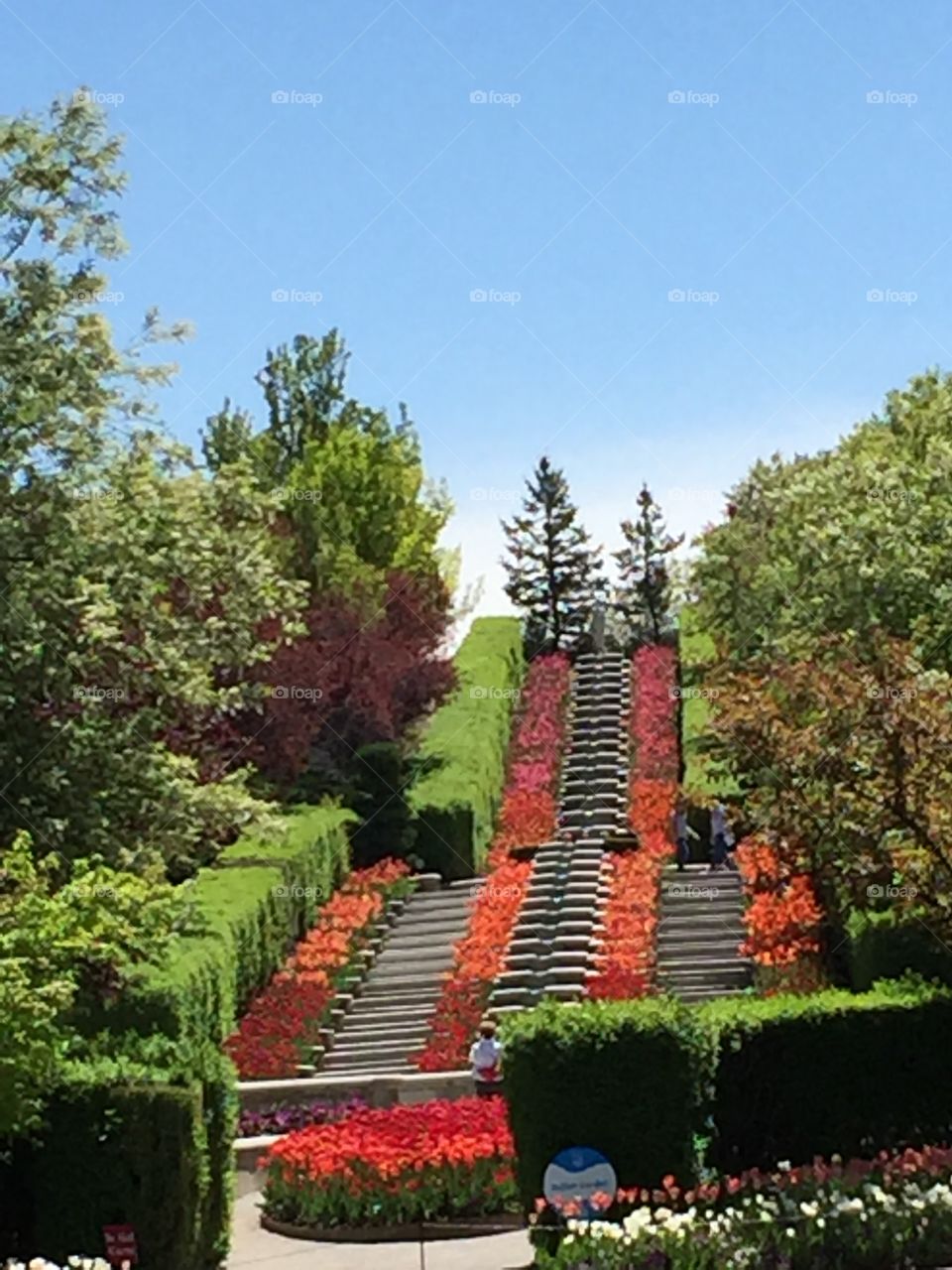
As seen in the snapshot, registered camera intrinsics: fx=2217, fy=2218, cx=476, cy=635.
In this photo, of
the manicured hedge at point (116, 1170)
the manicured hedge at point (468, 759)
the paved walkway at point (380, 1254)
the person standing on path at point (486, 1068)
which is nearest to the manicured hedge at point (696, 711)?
the manicured hedge at point (468, 759)

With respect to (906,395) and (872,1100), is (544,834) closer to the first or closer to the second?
(906,395)

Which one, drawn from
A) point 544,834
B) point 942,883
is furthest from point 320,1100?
point 544,834

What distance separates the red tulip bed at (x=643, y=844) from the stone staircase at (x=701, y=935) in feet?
0.82

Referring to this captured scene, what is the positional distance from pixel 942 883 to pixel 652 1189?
6277 millimetres

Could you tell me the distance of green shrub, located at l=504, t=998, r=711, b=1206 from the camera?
18.8m

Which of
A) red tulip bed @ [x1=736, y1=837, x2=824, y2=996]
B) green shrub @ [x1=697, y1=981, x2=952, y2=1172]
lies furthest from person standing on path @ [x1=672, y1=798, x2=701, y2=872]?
green shrub @ [x1=697, y1=981, x2=952, y2=1172]

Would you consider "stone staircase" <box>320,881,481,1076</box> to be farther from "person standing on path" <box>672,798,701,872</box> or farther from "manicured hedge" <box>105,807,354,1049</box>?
"person standing on path" <box>672,798,701,872</box>

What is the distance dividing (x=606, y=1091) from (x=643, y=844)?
23044mm

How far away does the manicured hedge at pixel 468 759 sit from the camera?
144ft

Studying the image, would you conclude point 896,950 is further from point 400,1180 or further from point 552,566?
point 552,566

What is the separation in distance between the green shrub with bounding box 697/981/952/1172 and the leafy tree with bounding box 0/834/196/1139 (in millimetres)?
6128

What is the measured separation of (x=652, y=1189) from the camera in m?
18.8

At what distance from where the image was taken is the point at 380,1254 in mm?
20672

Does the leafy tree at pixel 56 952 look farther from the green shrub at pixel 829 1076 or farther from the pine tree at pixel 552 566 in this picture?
the pine tree at pixel 552 566
